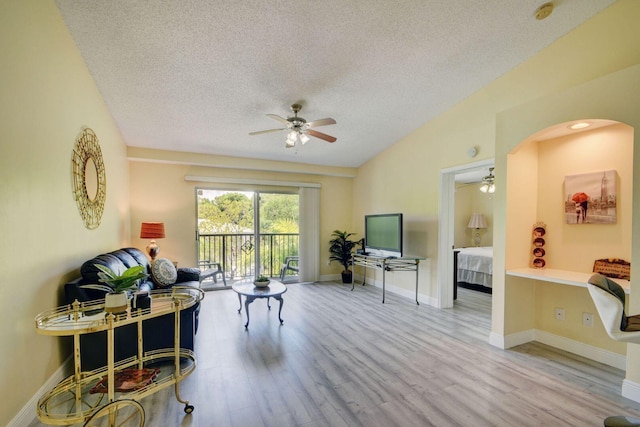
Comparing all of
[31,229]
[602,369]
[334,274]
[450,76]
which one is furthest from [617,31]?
[334,274]

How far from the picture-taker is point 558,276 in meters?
2.62

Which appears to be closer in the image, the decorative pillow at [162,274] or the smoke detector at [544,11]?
the smoke detector at [544,11]

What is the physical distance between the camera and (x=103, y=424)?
1.80 metres

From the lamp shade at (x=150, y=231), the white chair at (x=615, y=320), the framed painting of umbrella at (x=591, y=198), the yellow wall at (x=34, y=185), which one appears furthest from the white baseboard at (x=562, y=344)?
the lamp shade at (x=150, y=231)

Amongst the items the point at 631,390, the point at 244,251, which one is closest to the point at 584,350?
the point at 631,390

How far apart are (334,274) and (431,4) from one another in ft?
16.7

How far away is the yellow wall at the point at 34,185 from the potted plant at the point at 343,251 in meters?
4.27

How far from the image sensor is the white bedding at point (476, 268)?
502cm

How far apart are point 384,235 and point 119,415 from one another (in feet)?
13.1

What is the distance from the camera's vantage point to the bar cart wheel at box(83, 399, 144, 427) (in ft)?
4.94

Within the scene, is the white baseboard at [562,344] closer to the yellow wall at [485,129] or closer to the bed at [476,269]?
the yellow wall at [485,129]

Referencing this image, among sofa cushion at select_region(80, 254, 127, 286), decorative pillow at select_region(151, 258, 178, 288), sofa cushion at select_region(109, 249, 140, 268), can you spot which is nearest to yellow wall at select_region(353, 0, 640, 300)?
decorative pillow at select_region(151, 258, 178, 288)

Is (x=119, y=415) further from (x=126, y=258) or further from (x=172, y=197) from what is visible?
(x=172, y=197)

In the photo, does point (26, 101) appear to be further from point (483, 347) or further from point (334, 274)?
point (334, 274)
